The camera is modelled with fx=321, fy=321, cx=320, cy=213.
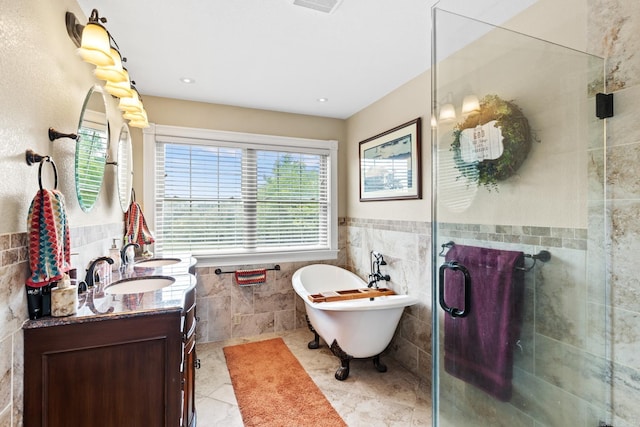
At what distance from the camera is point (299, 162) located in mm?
3797

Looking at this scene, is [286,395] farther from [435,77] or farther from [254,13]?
[254,13]

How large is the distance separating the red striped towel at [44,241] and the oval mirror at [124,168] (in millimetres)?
1374

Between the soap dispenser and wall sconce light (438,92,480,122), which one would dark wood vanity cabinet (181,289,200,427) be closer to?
the soap dispenser

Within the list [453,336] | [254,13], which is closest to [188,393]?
[453,336]

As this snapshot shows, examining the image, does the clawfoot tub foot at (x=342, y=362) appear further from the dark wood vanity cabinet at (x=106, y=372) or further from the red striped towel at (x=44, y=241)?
the red striped towel at (x=44, y=241)

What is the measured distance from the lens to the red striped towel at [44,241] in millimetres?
1218

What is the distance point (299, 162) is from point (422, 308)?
2.10 m

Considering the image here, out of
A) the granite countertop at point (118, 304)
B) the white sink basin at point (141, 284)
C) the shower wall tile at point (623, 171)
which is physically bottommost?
the white sink basin at point (141, 284)

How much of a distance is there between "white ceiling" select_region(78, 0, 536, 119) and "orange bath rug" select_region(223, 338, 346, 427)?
8.18 feet

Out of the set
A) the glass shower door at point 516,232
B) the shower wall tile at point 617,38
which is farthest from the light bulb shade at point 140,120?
the shower wall tile at point 617,38

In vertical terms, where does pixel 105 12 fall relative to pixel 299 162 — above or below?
above

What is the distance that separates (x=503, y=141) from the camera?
166 cm

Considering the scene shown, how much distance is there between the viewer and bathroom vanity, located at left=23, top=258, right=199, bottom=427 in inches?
47.8

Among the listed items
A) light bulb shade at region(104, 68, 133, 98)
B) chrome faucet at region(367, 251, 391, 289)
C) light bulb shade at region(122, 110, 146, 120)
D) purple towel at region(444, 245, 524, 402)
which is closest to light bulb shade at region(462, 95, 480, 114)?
purple towel at region(444, 245, 524, 402)
